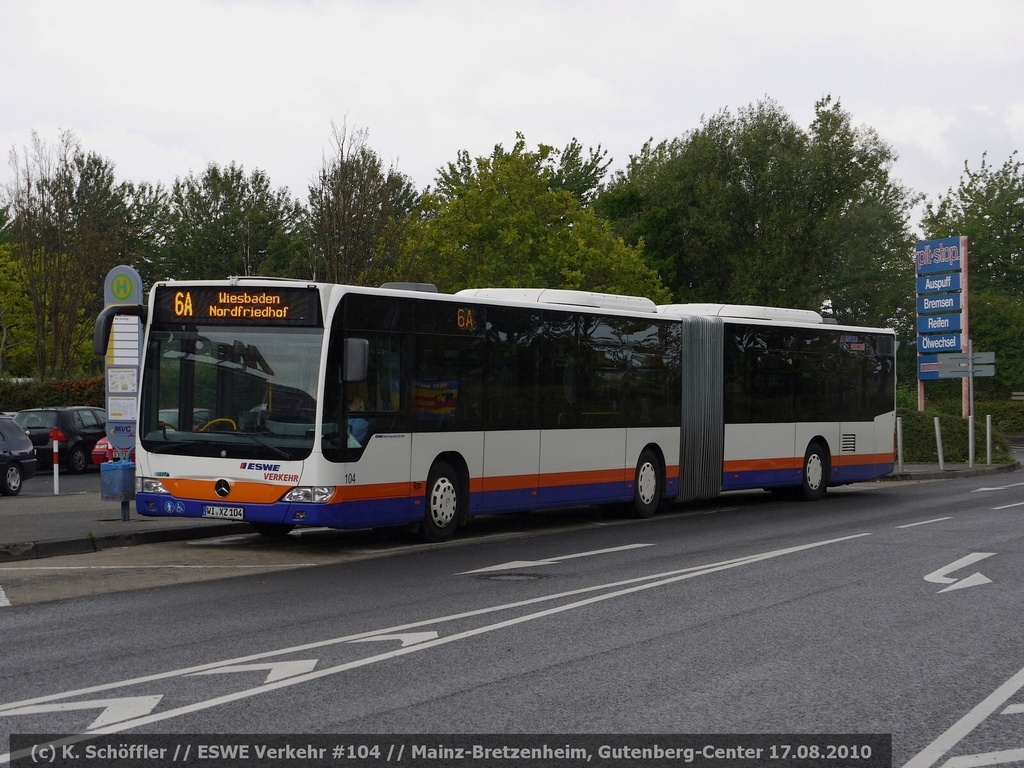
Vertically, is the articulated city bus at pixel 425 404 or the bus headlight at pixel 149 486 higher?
the articulated city bus at pixel 425 404

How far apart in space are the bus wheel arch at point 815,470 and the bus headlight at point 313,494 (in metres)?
11.6

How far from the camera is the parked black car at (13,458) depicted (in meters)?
24.3

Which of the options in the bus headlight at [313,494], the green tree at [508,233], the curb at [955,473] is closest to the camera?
the bus headlight at [313,494]

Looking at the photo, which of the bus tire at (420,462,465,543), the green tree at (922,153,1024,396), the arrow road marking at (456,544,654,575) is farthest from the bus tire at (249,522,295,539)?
the green tree at (922,153,1024,396)

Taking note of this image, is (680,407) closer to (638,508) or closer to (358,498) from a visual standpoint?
(638,508)

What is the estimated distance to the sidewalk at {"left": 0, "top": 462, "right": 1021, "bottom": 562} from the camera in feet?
48.0

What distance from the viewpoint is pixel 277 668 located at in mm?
8023

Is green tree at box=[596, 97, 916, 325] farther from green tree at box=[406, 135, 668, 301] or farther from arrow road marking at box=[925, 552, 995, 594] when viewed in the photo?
arrow road marking at box=[925, 552, 995, 594]

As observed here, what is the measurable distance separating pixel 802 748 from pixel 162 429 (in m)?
10.4

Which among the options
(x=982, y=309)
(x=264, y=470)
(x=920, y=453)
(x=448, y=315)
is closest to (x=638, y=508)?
(x=448, y=315)

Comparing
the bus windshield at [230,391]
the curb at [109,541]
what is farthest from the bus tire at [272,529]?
the bus windshield at [230,391]

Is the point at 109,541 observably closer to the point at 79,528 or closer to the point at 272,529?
the point at 79,528

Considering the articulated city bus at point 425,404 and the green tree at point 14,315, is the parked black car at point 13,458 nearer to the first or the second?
the articulated city bus at point 425,404

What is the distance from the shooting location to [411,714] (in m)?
6.82
